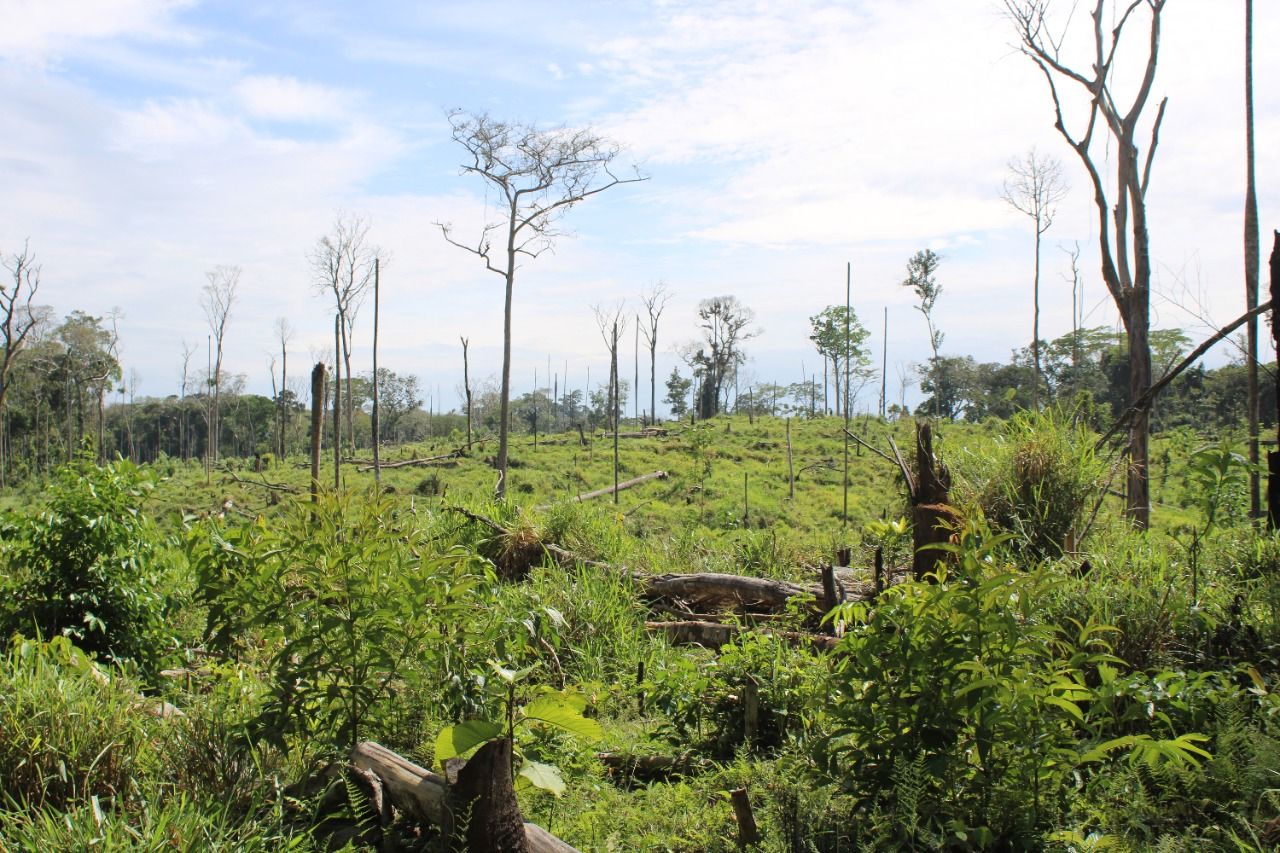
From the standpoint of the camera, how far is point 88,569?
5.04 meters

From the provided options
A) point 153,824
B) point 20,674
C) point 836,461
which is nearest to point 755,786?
point 153,824

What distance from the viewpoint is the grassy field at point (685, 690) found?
2562mm

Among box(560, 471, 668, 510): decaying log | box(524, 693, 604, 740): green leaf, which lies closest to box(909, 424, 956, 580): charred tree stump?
box(524, 693, 604, 740): green leaf

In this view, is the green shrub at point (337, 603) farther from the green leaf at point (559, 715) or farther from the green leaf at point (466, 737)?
the green leaf at point (559, 715)

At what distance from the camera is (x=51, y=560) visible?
5055mm

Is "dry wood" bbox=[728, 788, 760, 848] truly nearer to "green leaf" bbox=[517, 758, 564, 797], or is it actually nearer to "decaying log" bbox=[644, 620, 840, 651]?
"green leaf" bbox=[517, 758, 564, 797]

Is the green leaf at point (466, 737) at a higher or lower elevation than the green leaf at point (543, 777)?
higher

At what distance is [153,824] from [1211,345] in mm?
5679

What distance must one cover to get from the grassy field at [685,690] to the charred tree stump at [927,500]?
0.33 metres

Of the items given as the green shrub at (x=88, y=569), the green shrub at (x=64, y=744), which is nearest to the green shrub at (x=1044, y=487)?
the green shrub at (x=64, y=744)

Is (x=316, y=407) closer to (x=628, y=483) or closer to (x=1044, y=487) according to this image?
(x=1044, y=487)

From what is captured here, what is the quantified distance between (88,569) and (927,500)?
5.34 m

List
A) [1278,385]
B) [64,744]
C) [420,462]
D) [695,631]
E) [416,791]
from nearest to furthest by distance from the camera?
1. [416,791]
2. [64,744]
3. [1278,385]
4. [695,631]
5. [420,462]

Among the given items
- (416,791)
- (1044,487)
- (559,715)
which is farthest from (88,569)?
(1044,487)
